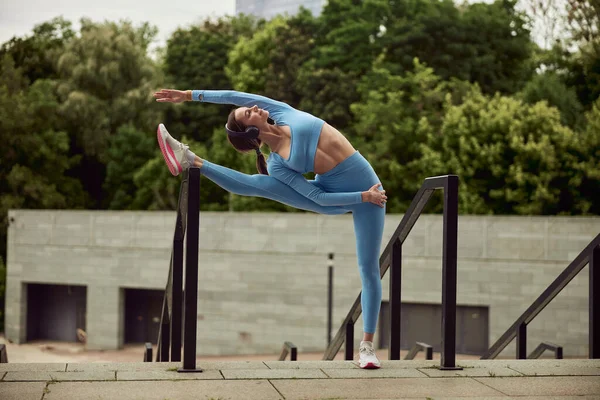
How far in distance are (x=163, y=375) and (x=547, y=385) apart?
2.01 meters

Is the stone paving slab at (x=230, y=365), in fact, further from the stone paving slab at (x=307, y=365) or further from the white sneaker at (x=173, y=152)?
the white sneaker at (x=173, y=152)

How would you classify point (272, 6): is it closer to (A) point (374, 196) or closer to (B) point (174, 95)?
(B) point (174, 95)

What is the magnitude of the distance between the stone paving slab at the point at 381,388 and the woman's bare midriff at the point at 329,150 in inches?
52.7

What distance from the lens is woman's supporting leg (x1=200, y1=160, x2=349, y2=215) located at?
4.97 metres

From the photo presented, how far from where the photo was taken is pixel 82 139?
40.0m

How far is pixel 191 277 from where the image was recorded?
4555 mm

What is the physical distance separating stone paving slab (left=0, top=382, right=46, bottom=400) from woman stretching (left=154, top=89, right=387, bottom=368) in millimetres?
1522

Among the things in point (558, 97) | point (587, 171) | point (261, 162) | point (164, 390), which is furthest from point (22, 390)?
point (558, 97)

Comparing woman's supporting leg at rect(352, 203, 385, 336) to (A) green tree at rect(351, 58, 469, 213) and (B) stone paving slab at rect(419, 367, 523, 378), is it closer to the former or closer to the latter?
(B) stone paving slab at rect(419, 367, 523, 378)

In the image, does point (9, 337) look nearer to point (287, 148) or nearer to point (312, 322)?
point (312, 322)

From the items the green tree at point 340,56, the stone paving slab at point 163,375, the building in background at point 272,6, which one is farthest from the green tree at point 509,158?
the building in background at point 272,6

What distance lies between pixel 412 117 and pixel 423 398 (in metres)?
30.5

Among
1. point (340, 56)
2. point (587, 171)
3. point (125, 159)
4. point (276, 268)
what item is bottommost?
point (276, 268)

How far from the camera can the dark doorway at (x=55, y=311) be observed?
28609 millimetres
